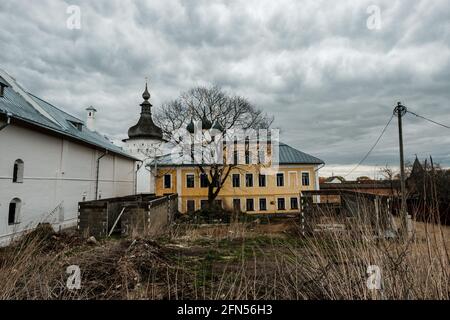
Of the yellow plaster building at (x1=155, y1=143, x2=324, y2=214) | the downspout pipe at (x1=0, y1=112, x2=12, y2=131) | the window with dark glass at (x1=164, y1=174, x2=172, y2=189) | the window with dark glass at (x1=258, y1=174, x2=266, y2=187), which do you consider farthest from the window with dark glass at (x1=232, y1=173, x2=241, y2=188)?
the downspout pipe at (x1=0, y1=112, x2=12, y2=131)

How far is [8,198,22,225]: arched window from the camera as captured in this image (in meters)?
11.0

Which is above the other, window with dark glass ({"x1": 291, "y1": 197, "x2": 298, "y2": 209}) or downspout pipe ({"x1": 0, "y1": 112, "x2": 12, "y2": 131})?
downspout pipe ({"x1": 0, "y1": 112, "x2": 12, "y2": 131})

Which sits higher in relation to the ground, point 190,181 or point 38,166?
point 38,166

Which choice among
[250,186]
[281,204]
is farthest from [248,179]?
[281,204]

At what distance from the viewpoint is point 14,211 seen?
36.7ft

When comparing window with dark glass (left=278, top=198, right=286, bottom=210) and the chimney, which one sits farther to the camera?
the chimney

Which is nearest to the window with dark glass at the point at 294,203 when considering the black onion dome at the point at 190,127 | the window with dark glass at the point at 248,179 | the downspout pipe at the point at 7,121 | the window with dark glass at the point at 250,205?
the window with dark glass at the point at 250,205

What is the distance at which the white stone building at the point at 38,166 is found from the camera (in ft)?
34.5

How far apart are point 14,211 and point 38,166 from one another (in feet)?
7.79

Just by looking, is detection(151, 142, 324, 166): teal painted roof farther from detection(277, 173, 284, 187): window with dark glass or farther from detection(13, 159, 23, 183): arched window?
detection(13, 159, 23, 183): arched window

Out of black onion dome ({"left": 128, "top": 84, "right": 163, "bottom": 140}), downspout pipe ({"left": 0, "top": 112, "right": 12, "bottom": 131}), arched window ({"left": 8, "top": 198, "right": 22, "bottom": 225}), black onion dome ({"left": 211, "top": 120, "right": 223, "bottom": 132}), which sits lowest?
arched window ({"left": 8, "top": 198, "right": 22, "bottom": 225})

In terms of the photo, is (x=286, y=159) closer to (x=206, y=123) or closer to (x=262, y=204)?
(x=262, y=204)

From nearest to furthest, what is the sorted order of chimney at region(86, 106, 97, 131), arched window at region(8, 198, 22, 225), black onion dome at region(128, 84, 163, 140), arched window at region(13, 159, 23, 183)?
arched window at region(8, 198, 22, 225) < arched window at region(13, 159, 23, 183) < chimney at region(86, 106, 97, 131) < black onion dome at region(128, 84, 163, 140)

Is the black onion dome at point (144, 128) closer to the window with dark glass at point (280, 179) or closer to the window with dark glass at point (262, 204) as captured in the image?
the window with dark glass at point (262, 204)
